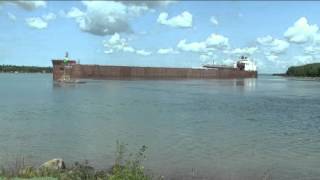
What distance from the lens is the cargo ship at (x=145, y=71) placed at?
11141 cm

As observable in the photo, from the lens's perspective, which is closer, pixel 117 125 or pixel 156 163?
pixel 156 163

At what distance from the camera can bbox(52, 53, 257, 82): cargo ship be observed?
111 meters

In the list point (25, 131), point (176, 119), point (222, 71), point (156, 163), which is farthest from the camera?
point (222, 71)

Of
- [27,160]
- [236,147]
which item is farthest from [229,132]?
[27,160]

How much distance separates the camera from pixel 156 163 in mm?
16953

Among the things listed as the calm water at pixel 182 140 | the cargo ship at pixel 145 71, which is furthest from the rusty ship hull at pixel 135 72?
the calm water at pixel 182 140

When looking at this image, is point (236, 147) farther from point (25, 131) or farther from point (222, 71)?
point (222, 71)

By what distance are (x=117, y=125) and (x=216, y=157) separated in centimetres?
1077

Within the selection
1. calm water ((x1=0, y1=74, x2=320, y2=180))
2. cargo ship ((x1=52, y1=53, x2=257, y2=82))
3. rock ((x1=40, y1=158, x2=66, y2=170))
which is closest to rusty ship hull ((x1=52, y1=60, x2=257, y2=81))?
cargo ship ((x1=52, y1=53, x2=257, y2=82))

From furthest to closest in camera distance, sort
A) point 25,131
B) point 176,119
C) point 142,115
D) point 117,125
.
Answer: point 142,115
point 176,119
point 117,125
point 25,131

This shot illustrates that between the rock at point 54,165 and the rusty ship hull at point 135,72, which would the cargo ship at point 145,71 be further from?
the rock at point 54,165

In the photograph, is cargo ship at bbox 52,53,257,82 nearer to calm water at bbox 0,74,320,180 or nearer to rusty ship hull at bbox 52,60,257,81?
rusty ship hull at bbox 52,60,257,81

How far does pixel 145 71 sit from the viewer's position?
14575 cm

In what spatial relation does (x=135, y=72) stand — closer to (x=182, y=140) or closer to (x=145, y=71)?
(x=145, y=71)
